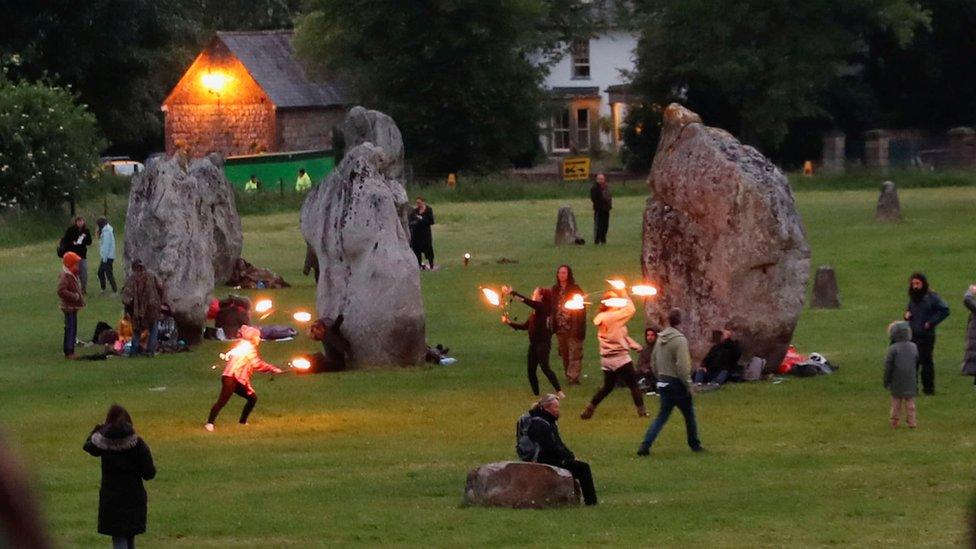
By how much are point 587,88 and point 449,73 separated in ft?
75.6

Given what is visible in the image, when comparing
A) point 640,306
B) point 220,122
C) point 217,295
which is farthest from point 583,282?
point 220,122

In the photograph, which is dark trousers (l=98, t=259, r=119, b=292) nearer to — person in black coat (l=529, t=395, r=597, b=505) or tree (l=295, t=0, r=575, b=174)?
person in black coat (l=529, t=395, r=597, b=505)

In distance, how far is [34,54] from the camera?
237ft

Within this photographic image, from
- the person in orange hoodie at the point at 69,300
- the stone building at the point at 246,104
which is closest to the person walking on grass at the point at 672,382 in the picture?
the person in orange hoodie at the point at 69,300

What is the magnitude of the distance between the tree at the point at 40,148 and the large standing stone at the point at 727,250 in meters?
33.5

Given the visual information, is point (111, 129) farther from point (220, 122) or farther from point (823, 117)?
point (823, 117)

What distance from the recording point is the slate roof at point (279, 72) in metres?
93.1

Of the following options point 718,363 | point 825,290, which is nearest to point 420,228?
point 825,290

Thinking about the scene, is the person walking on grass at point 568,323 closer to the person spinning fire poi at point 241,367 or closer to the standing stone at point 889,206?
the person spinning fire poi at point 241,367

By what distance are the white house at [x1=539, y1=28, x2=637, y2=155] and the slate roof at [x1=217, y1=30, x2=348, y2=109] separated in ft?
47.0

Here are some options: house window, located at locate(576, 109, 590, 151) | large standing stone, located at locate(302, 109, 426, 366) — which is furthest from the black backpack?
house window, located at locate(576, 109, 590, 151)

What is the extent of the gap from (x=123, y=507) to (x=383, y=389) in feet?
44.8

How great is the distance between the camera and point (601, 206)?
48.5 m

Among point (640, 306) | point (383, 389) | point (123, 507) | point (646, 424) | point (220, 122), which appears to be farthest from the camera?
point (220, 122)
